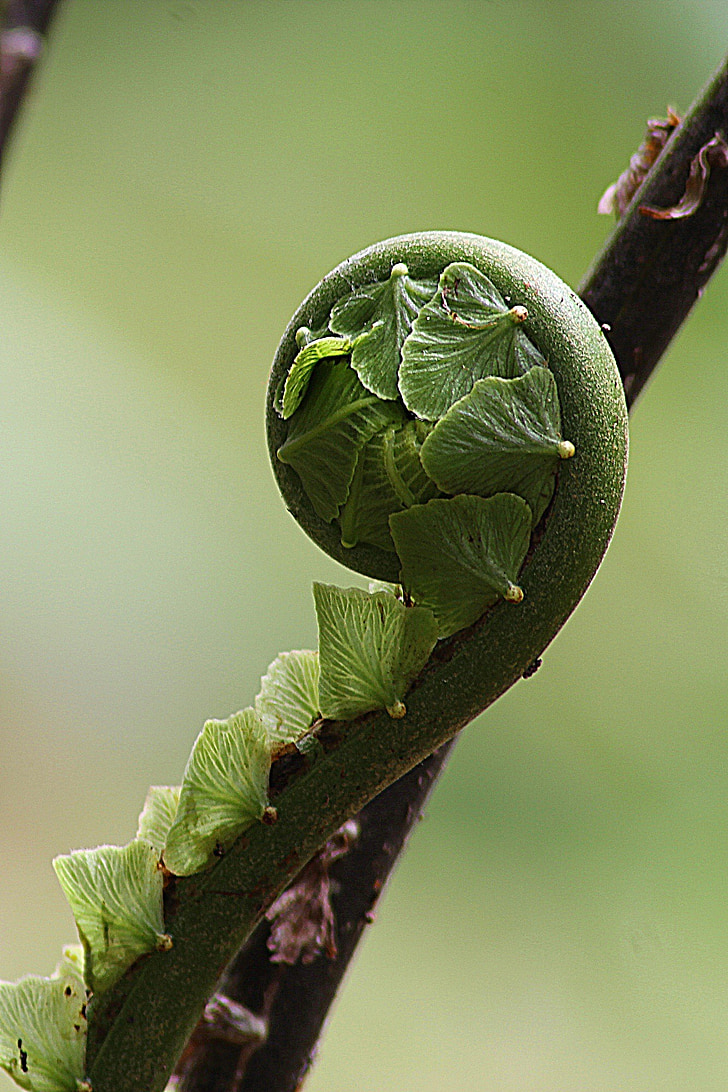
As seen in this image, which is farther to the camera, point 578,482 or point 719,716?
point 719,716

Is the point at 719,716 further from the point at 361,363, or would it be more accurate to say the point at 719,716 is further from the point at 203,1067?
the point at 361,363

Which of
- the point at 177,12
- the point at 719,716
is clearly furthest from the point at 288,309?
the point at 719,716

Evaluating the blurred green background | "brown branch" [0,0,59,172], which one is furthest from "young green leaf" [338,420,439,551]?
the blurred green background

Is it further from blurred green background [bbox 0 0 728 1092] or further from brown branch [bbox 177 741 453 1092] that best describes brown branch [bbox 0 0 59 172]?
blurred green background [bbox 0 0 728 1092]

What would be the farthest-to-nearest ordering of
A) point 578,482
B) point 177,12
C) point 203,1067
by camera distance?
point 177,12, point 203,1067, point 578,482

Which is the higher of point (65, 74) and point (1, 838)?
point (65, 74)

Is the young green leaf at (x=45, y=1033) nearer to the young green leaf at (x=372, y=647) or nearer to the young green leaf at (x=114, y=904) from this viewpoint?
the young green leaf at (x=114, y=904)

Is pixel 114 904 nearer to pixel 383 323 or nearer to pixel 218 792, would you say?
pixel 218 792

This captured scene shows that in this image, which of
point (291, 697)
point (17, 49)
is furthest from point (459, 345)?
point (17, 49)
